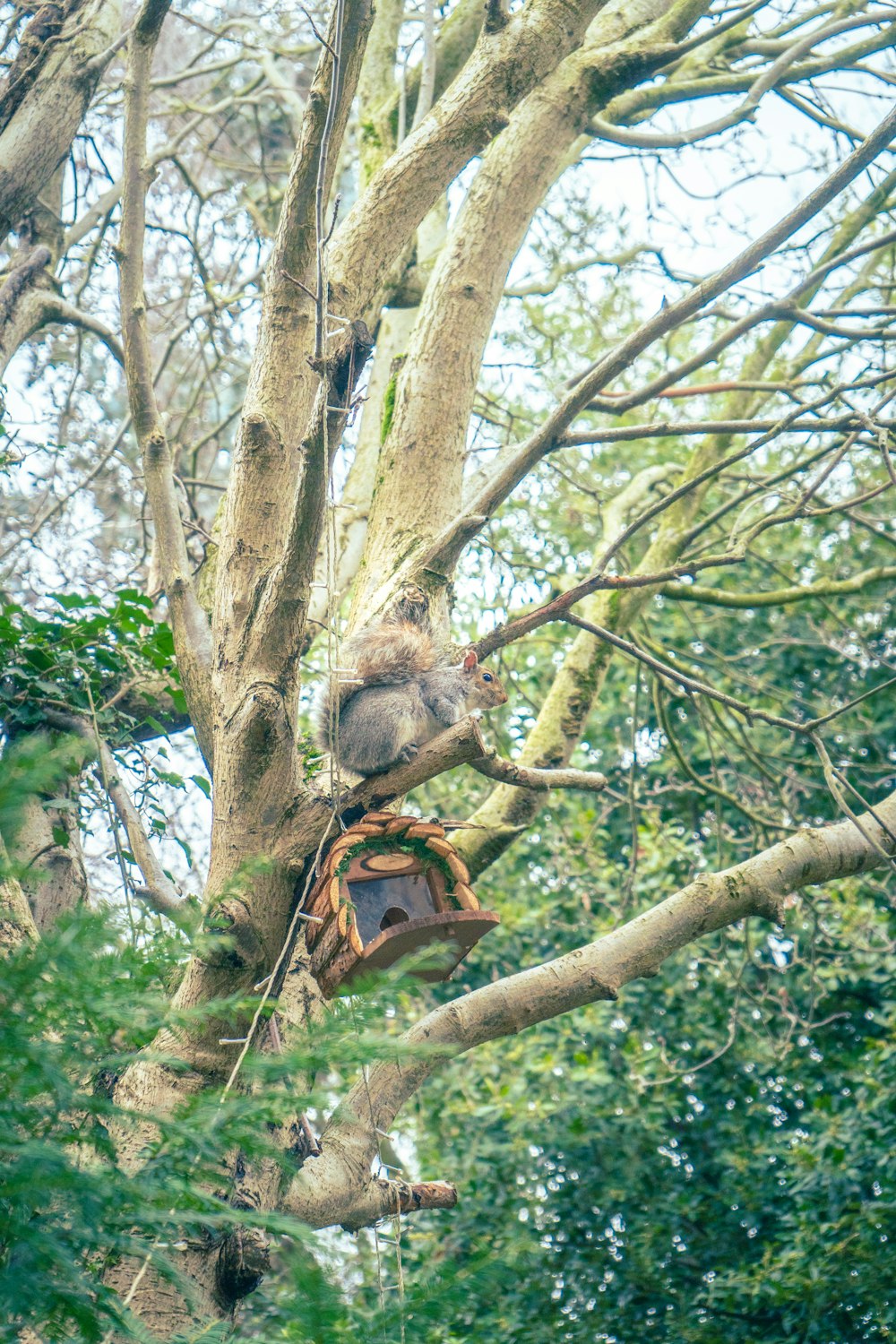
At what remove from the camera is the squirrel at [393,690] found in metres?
2.98

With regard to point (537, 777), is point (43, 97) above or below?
above

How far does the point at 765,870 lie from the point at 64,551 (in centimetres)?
364

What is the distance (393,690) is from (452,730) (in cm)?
63

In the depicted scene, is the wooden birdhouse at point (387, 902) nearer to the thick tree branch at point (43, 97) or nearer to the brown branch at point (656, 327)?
the brown branch at point (656, 327)

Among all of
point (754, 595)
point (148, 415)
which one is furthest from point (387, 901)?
point (754, 595)

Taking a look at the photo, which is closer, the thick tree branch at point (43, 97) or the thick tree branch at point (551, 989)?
the thick tree branch at point (551, 989)

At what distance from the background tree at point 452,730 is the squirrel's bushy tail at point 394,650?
0.07 metres

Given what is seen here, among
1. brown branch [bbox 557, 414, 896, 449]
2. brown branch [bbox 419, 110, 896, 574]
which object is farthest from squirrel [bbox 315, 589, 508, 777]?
brown branch [bbox 557, 414, 896, 449]

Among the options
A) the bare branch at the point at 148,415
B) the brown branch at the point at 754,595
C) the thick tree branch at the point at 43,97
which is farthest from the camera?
the brown branch at the point at 754,595

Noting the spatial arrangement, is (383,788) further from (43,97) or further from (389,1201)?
(43,97)

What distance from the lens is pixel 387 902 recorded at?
2762mm

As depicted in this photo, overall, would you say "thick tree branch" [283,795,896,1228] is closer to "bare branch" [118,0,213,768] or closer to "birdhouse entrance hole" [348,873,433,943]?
"birdhouse entrance hole" [348,873,433,943]

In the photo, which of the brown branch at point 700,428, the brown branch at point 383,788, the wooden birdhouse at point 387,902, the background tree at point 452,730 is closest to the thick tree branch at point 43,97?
the background tree at point 452,730

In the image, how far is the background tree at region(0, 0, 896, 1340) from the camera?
65.0 inches
